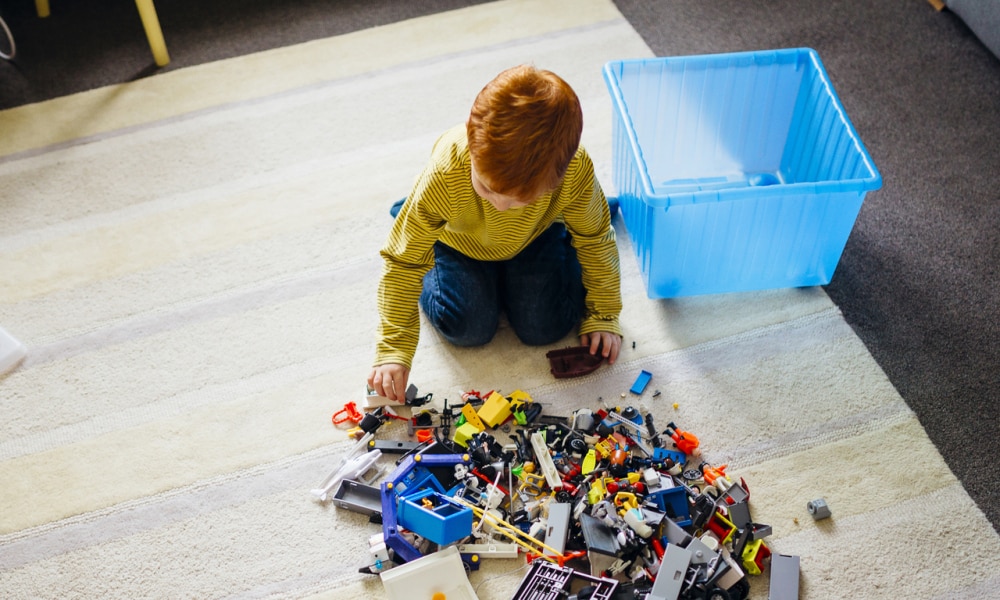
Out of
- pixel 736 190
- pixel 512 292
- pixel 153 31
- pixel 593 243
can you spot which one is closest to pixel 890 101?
pixel 736 190

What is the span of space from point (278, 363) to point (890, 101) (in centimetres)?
137

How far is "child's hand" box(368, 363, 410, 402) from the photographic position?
127cm

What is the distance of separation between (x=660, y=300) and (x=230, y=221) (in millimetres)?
847

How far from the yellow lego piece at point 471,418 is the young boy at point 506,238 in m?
0.11

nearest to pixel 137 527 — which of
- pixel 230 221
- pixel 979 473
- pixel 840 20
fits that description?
pixel 230 221

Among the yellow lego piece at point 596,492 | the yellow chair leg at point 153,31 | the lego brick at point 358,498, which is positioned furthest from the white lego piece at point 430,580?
the yellow chair leg at point 153,31

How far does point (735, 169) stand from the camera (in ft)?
5.38

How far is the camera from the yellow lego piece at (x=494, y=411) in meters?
1.31

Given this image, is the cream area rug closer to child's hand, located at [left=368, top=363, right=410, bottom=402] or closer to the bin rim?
child's hand, located at [left=368, top=363, right=410, bottom=402]

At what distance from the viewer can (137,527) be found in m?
1.24

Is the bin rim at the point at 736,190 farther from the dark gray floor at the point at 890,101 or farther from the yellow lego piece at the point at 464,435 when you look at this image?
the yellow lego piece at the point at 464,435

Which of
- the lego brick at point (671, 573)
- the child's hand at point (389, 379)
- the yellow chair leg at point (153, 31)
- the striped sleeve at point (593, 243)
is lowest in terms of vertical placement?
the lego brick at point (671, 573)

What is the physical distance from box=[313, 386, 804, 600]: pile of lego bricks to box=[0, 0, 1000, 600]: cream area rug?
0.04 metres

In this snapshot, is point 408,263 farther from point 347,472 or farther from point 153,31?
point 153,31
